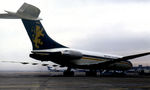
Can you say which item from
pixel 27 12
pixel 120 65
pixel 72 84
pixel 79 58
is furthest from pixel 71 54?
pixel 72 84

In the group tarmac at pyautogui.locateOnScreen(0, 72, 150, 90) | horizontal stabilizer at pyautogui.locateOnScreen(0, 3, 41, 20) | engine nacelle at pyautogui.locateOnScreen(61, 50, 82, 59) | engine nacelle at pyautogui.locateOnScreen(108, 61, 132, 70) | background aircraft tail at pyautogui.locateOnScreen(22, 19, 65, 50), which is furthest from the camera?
engine nacelle at pyautogui.locateOnScreen(108, 61, 132, 70)

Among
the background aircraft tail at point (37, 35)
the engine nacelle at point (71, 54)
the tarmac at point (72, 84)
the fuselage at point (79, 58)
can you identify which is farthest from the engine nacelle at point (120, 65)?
the tarmac at point (72, 84)

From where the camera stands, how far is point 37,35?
2223cm

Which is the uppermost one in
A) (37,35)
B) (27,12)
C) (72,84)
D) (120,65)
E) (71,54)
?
(27,12)

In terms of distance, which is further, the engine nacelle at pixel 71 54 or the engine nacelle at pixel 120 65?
the engine nacelle at pixel 120 65

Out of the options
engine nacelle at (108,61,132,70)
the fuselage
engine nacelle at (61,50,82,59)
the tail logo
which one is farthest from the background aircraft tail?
engine nacelle at (108,61,132,70)

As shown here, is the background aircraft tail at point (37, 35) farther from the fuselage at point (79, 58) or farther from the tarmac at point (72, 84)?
the tarmac at point (72, 84)

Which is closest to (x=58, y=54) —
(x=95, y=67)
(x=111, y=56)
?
(x=95, y=67)

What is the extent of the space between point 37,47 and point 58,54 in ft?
8.25

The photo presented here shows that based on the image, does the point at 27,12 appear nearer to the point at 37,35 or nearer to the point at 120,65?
the point at 37,35

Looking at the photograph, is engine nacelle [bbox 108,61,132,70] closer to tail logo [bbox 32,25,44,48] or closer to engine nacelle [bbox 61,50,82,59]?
engine nacelle [bbox 61,50,82,59]

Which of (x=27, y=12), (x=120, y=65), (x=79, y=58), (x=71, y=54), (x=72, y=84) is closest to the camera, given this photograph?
(x=72, y=84)

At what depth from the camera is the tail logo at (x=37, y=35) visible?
21986mm

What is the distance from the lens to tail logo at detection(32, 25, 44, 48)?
72.1ft
